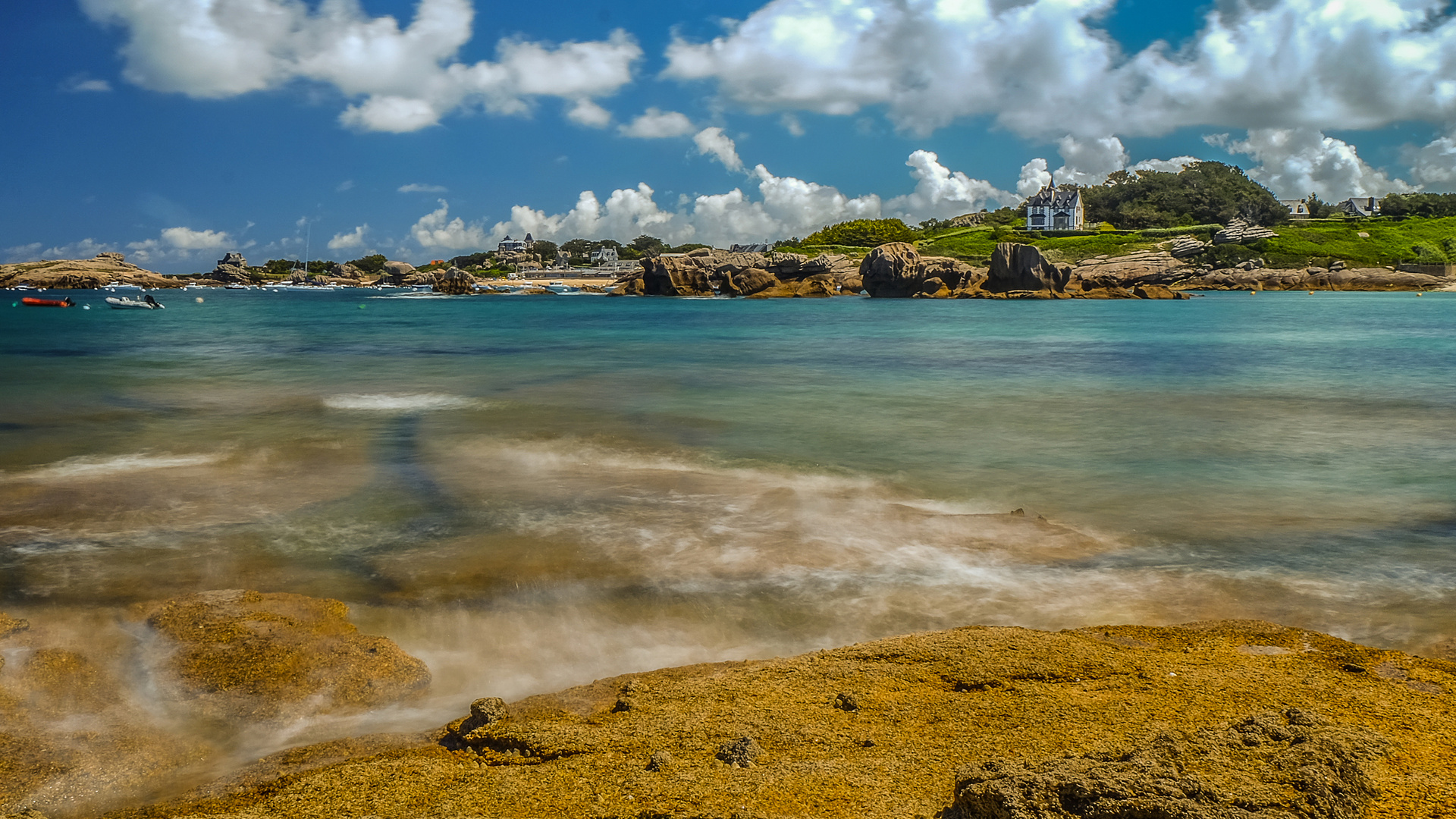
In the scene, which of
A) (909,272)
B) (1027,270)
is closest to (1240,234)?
(1027,270)

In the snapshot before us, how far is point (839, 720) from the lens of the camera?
12.5ft

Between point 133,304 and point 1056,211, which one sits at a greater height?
point 1056,211

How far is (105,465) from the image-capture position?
10.9m

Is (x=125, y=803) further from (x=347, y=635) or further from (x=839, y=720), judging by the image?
(x=839, y=720)

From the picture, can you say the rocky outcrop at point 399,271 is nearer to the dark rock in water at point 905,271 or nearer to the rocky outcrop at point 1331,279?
the dark rock in water at point 905,271

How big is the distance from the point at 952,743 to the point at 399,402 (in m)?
16.4

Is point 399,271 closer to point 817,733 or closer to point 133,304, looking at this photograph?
point 133,304

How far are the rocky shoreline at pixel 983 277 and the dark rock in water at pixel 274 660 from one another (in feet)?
271

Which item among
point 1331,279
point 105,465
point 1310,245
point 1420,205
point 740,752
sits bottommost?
point 105,465

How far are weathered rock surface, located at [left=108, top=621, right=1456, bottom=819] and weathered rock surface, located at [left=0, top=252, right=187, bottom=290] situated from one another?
185438 millimetres

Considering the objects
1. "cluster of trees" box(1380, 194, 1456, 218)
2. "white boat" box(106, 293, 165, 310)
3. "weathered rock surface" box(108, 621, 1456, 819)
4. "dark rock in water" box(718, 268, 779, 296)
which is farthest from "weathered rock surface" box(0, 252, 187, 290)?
"cluster of trees" box(1380, 194, 1456, 218)

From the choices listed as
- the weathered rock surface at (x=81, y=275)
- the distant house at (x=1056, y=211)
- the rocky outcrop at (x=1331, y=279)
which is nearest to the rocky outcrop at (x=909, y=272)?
the rocky outcrop at (x=1331, y=279)

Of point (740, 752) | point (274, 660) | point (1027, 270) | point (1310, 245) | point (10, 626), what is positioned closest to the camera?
point (740, 752)

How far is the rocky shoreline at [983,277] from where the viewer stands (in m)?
81.4
